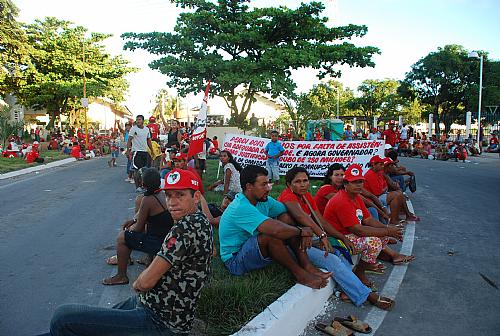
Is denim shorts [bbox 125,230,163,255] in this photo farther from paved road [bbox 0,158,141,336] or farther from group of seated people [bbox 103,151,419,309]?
paved road [bbox 0,158,141,336]

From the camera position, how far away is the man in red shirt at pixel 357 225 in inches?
206

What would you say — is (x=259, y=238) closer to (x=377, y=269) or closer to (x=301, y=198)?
(x=301, y=198)

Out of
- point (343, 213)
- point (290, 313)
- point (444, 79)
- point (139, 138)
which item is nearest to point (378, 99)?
point (444, 79)

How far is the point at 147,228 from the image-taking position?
5.17 metres

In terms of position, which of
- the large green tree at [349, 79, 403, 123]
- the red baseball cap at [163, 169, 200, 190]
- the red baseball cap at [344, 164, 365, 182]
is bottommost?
the red baseball cap at [344, 164, 365, 182]

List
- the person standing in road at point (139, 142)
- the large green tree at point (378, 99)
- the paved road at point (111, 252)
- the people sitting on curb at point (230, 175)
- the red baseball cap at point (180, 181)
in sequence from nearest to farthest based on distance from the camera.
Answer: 1. the red baseball cap at point (180, 181)
2. the paved road at point (111, 252)
3. the people sitting on curb at point (230, 175)
4. the person standing in road at point (139, 142)
5. the large green tree at point (378, 99)

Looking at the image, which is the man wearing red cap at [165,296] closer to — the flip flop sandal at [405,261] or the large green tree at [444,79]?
the flip flop sandal at [405,261]

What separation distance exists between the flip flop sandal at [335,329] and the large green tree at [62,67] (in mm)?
37160

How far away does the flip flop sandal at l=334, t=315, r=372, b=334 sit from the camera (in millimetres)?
4137

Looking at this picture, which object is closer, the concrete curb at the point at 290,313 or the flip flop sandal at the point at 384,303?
the concrete curb at the point at 290,313

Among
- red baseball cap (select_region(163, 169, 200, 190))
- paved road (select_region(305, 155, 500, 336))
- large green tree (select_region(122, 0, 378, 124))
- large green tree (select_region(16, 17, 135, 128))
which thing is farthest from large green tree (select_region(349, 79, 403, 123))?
red baseball cap (select_region(163, 169, 200, 190))

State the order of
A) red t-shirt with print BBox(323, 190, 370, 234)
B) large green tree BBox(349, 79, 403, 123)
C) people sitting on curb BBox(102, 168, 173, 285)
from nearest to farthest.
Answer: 1. people sitting on curb BBox(102, 168, 173, 285)
2. red t-shirt with print BBox(323, 190, 370, 234)
3. large green tree BBox(349, 79, 403, 123)

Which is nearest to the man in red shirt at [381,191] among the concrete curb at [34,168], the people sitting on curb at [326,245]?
the people sitting on curb at [326,245]

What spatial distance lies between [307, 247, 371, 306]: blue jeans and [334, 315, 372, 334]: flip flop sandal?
452mm
